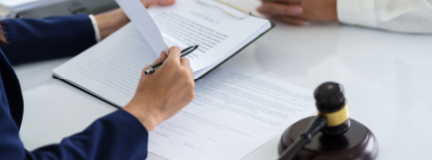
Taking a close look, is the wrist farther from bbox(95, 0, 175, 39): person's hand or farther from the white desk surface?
bbox(95, 0, 175, 39): person's hand

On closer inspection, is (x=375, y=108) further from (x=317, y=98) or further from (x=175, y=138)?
(x=175, y=138)

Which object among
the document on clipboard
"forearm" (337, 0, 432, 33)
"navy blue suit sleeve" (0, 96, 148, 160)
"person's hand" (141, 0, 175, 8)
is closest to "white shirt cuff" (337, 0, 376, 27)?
"forearm" (337, 0, 432, 33)

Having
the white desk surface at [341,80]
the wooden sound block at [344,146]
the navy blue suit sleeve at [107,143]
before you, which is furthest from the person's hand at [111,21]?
the wooden sound block at [344,146]

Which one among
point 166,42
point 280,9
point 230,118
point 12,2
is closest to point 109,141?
point 230,118

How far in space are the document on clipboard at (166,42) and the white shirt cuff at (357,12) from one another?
23cm

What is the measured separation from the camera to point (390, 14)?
124 cm

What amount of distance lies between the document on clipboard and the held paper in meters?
0.06

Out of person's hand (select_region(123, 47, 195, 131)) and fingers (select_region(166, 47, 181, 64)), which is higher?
fingers (select_region(166, 47, 181, 64))

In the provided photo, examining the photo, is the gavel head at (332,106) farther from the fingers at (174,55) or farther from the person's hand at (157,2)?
the person's hand at (157,2)

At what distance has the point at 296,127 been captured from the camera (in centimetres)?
86

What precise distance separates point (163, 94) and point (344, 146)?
1.08 ft

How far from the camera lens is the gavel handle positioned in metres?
0.73

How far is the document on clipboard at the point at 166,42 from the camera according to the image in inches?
43.3

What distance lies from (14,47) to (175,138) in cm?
56
